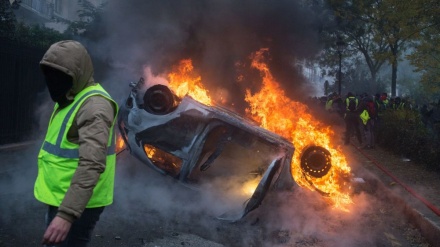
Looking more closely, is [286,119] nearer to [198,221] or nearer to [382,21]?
[198,221]

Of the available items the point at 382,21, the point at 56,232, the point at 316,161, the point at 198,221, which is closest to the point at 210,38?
the point at 316,161

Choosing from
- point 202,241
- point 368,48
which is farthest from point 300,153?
point 368,48

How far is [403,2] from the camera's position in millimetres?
13406

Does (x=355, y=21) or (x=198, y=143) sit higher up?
(x=355, y=21)

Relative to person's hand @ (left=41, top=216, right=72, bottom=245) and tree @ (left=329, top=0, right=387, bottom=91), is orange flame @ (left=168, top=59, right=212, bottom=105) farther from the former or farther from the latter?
tree @ (left=329, top=0, right=387, bottom=91)

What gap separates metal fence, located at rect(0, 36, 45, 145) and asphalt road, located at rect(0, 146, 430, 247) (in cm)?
300

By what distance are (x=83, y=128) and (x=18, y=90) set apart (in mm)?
7941

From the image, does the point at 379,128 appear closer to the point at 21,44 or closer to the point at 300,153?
the point at 300,153

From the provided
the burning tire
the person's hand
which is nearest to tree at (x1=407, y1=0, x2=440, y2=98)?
the burning tire

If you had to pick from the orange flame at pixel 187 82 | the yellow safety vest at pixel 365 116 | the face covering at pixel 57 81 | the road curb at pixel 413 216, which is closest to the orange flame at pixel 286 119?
the orange flame at pixel 187 82

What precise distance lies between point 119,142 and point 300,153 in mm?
2742

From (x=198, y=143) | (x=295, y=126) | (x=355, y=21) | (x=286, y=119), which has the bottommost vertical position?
(x=198, y=143)

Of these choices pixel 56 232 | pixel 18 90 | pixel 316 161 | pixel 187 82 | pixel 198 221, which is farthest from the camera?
pixel 18 90

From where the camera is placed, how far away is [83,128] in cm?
221
